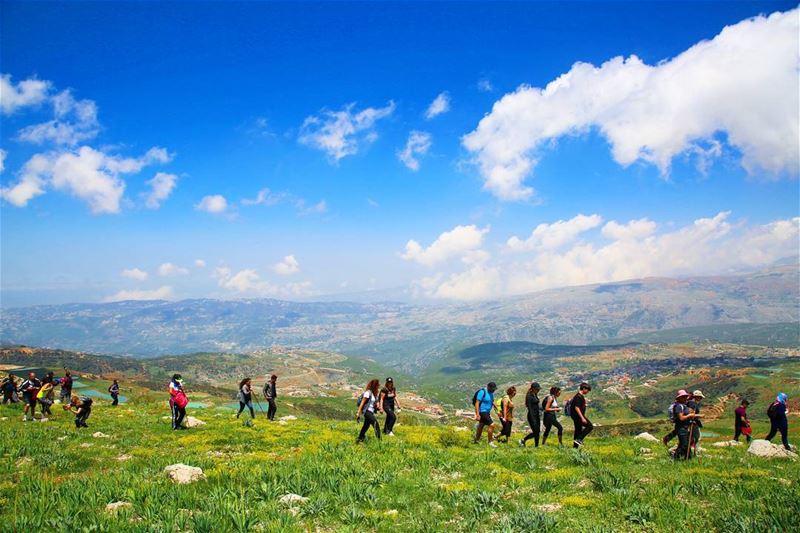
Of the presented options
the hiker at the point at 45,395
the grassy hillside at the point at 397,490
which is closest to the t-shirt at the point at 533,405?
the grassy hillside at the point at 397,490

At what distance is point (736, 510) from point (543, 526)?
4061mm

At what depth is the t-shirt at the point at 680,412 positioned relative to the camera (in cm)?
1548

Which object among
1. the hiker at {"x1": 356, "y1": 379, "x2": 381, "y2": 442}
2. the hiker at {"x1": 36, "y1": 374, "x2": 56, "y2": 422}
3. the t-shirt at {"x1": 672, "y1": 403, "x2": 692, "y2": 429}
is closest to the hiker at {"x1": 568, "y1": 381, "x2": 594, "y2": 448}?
the t-shirt at {"x1": 672, "y1": 403, "x2": 692, "y2": 429}

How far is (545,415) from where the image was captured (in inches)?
759

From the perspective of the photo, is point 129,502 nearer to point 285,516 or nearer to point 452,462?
point 285,516

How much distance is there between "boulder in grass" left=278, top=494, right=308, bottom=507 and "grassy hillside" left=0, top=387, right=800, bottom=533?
166 millimetres

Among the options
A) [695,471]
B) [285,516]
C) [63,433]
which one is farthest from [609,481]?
[63,433]

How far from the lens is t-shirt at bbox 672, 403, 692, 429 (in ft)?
50.8

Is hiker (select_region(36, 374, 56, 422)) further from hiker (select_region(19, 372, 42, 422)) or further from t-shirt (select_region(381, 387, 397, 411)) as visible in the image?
t-shirt (select_region(381, 387, 397, 411))

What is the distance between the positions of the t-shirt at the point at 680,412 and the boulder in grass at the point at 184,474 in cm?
1618

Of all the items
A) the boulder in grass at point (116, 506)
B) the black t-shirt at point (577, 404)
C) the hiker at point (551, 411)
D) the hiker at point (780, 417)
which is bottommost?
the hiker at point (780, 417)

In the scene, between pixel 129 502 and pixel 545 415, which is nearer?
pixel 129 502

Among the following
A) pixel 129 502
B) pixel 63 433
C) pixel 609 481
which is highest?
pixel 129 502

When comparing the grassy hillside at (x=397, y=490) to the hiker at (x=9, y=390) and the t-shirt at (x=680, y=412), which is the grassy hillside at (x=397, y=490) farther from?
the hiker at (x=9, y=390)
